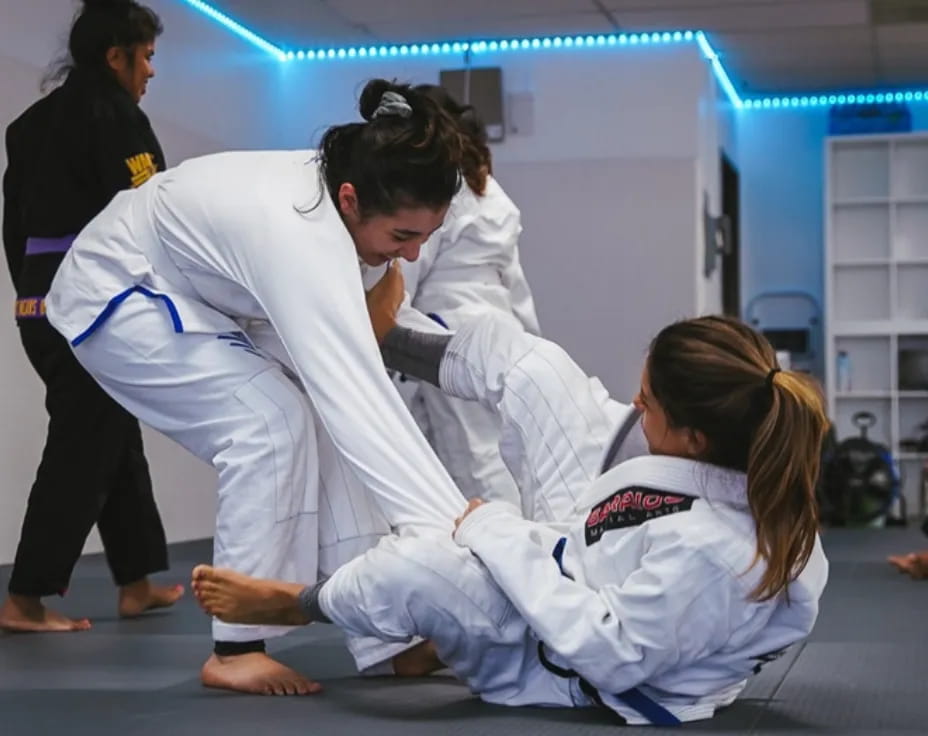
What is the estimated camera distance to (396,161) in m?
2.32

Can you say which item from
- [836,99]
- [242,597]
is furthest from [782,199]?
[242,597]

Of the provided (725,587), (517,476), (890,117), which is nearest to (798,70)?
(890,117)

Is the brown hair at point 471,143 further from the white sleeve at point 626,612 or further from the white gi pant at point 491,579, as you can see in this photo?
the white sleeve at point 626,612

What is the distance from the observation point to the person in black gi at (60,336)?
3.17 metres

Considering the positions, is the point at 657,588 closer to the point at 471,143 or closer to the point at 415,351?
the point at 415,351

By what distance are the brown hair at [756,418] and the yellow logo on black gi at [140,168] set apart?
1603mm

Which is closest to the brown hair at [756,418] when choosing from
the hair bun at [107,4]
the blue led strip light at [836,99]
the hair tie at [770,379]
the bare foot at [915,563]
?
the hair tie at [770,379]

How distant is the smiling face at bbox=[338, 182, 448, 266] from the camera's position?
2.33m

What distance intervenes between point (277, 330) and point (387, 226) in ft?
0.86

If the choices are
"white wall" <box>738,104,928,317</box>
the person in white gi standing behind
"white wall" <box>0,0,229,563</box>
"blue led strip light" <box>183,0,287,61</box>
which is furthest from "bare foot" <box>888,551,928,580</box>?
"white wall" <box>738,104,928,317</box>

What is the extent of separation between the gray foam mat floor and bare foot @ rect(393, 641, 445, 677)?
0.03 metres

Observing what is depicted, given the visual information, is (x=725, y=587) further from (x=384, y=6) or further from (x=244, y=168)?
(x=384, y=6)

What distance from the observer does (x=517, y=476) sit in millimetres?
2604

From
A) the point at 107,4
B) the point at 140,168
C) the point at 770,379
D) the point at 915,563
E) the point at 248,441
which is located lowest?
the point at 915,563
